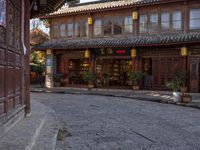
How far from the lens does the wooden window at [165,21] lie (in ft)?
73.1

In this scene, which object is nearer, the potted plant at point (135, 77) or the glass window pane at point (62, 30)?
the potted plant at point (135, 77)

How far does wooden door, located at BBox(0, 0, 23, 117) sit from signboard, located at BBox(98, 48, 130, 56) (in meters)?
14.7

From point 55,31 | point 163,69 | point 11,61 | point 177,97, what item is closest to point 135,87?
point 163,69

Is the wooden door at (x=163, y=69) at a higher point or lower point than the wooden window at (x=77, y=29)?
lower

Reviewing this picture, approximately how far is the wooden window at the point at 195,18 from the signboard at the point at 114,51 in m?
4.63

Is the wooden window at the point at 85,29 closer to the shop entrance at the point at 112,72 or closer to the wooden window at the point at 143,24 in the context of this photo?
the shop entrance at the point at 112,72

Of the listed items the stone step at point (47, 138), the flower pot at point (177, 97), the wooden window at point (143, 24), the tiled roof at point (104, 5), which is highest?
the tiled roof at point (104, 5)

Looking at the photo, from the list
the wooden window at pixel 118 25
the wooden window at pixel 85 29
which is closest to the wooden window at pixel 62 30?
the wooden window at pixel 85 29

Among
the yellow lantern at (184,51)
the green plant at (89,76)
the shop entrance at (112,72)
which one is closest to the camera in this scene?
the yellow lantern at (184,51)

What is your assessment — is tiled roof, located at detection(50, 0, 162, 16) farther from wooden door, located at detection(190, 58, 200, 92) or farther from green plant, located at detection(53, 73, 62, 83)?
green plant, located at detection(53, 73, 62, 83)

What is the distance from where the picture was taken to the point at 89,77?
24219 millimetres

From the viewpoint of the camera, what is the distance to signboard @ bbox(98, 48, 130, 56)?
23.6 m

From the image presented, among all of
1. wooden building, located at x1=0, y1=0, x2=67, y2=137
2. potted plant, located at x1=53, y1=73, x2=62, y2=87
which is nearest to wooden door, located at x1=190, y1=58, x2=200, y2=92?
potted plant, located at x1=53, y1=73, x2=62, y2=87

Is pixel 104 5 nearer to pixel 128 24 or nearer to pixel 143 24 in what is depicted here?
pixel 128 24
